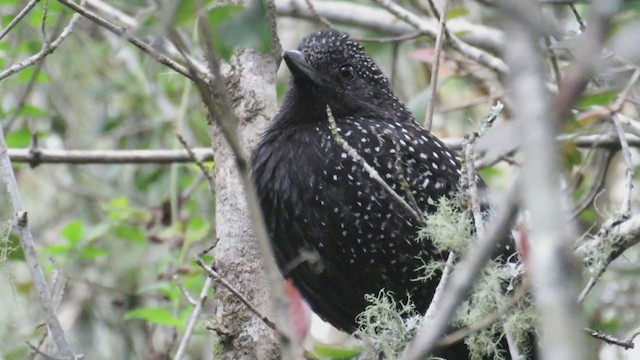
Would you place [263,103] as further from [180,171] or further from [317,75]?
[180,171]

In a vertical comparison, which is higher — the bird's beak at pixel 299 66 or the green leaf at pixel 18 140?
the green leaf at pixel 18 140

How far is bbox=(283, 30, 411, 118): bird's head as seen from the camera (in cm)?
375

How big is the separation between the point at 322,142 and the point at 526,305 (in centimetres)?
120

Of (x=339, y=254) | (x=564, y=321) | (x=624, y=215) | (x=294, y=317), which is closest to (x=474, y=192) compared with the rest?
(x=624, y=215)

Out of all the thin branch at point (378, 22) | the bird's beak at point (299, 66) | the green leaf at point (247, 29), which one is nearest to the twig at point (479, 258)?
the green leaf at point (247, 29)

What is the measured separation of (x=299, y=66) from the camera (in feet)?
12.1

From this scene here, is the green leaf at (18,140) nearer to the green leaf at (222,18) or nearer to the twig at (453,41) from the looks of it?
the twig at (453,41)

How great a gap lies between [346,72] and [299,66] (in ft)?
0.81

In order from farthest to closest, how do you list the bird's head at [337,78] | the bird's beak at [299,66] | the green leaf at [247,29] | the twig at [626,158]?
the bird's head at [337,78] < the bird's beak at [299,66] < the twig at [626,158] < the green leaf at [247,29]

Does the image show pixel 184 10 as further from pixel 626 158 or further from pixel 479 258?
pixel 626 158

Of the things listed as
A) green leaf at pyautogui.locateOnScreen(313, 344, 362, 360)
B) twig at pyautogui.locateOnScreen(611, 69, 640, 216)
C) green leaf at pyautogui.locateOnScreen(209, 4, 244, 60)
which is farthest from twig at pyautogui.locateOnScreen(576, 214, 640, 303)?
green leaf at pyautogui.locateOnScreen(209, 4, 244, 60)

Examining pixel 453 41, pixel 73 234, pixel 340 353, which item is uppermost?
pixel 453 41

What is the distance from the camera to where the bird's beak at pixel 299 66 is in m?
3.64

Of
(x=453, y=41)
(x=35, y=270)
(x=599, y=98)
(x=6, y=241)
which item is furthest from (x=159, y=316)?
(x=599, y=98)
